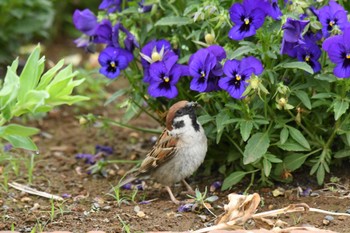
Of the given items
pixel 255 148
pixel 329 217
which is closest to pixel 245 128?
pixel 255 148

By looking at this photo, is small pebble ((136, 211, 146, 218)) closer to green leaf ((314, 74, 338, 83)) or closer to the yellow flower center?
the yellow flower center

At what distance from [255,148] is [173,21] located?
3.09ft

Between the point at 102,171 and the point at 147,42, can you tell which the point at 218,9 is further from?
the point at 102,171

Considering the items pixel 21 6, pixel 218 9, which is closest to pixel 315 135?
pixel 218 9

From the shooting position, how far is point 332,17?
441 centimetres

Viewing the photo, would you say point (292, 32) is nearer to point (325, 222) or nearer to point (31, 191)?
point (325, 222)

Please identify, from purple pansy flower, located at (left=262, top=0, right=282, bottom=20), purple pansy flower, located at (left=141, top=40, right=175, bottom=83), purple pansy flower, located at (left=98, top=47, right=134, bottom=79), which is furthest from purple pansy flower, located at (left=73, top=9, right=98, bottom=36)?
purple pansy flower, located at (left=262, top=0, right=282, bottom=20)

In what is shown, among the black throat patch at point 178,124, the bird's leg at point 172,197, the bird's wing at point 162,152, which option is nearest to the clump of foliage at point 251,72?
the black throat patch at point 178,124

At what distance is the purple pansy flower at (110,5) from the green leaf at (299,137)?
1.49 metres

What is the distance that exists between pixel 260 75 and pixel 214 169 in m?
1.04

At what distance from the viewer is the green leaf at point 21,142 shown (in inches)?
153

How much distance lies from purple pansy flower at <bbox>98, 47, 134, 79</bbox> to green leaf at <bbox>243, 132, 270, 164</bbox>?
954mm

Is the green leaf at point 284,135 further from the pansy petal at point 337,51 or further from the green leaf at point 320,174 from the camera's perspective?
the pansy petal at point 337,51

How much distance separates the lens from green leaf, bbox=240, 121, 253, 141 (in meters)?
4.38
